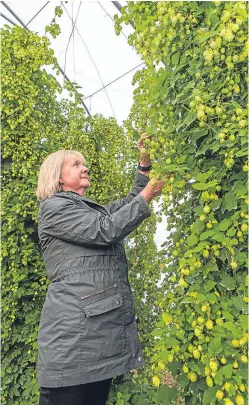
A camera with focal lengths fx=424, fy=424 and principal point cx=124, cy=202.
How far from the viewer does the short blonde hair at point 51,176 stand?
2.04 meters

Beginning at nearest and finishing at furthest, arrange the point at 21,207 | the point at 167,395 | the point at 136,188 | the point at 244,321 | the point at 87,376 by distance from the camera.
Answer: the point at 244,321 → the point at 167,395 → the point at 87,376 → the point at 136,188 → the point at 21,207

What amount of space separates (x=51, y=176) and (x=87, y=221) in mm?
415

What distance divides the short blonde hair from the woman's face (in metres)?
0.03

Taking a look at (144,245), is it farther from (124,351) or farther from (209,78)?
(209,78)

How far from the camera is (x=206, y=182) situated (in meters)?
1.37

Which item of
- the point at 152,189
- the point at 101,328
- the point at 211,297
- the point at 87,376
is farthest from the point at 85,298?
the point at 211,297

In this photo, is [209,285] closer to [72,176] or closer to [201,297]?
[201,297]

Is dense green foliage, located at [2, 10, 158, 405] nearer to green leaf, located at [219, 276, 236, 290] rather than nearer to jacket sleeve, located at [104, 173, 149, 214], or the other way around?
jacket sleeve, located at [104, 173, 149, 214]

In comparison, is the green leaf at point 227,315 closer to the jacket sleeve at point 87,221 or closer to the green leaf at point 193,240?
the green leaf at point 193,240

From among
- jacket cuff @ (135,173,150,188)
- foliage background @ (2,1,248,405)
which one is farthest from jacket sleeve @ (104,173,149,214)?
foliage background @ (2,1,248,405)

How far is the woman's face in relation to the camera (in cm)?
209

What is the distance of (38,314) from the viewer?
2963 mm

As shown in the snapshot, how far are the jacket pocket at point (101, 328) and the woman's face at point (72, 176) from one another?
563 mm

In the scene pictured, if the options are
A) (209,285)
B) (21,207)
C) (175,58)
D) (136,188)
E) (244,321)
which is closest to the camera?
(244,321)
